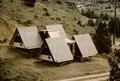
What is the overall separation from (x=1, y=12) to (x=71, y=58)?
21110 mm

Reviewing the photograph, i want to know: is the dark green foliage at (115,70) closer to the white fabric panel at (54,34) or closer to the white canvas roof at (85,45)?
the white canvas roof at (85,45)

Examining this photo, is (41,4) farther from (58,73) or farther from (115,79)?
(115,79)

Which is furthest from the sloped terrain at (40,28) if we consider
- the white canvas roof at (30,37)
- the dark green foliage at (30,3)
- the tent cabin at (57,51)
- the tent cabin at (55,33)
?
the tent cabin at (55,33)

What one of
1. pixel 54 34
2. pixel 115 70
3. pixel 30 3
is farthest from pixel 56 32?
pixel 115 70

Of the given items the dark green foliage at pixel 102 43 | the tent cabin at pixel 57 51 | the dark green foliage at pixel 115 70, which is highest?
the dark green foliage at pixel 115 70

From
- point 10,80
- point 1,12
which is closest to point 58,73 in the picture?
point 10,80

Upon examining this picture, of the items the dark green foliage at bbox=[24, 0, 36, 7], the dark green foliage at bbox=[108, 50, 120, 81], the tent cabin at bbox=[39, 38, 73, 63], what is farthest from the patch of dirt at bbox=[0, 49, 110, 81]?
the dark green foliage at bbox=[24, 0, 36, 7]

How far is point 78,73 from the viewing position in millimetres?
48062

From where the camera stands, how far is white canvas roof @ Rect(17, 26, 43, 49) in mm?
53812

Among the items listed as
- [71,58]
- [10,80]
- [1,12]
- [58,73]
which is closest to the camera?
[10,80]

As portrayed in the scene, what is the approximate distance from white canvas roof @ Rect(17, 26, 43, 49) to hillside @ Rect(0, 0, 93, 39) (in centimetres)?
636

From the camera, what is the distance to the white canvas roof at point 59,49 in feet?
163

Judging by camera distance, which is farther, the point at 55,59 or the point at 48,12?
the point at 48,12

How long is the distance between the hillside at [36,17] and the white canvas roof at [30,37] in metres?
6.36
